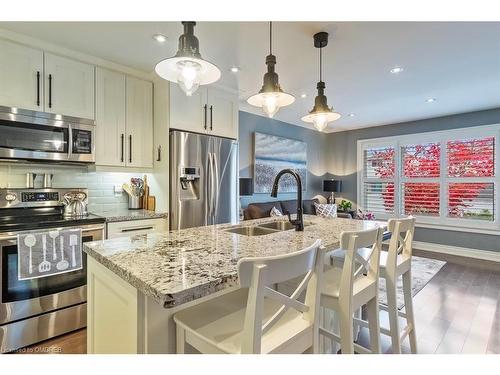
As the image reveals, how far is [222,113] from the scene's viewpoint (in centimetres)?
326

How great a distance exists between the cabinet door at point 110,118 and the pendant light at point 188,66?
1.55 m

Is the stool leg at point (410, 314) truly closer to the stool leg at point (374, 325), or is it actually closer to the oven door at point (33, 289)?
the stool leg at point (374, 325)

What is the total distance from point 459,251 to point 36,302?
19.1ft

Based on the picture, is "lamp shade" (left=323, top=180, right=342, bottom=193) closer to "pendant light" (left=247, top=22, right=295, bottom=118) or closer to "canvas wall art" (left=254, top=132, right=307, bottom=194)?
"canvas wall art" (left=254, top=132, right=307, bottom=194)

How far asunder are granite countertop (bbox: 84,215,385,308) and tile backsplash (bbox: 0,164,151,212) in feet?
5.34

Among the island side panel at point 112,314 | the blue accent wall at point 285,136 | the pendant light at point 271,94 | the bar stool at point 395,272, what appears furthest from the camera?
the blue accent wall at point 285,136

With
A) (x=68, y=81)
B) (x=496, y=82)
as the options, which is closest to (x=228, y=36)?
(x=68, y=81)

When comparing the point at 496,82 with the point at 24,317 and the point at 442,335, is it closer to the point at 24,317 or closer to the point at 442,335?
the point at 442,335

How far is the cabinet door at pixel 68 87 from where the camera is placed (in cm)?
229

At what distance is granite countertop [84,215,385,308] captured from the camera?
0.84 metres

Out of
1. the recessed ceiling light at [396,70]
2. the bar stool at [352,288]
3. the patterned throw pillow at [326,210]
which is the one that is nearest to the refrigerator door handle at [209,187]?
the bar stool at [352,288]

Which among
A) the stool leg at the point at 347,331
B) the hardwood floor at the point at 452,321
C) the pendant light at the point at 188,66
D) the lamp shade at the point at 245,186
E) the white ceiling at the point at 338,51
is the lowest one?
the hardwood floor at the point at 452,321

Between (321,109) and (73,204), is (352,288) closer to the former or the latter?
(321,109)

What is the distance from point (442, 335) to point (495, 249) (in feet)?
10.4
